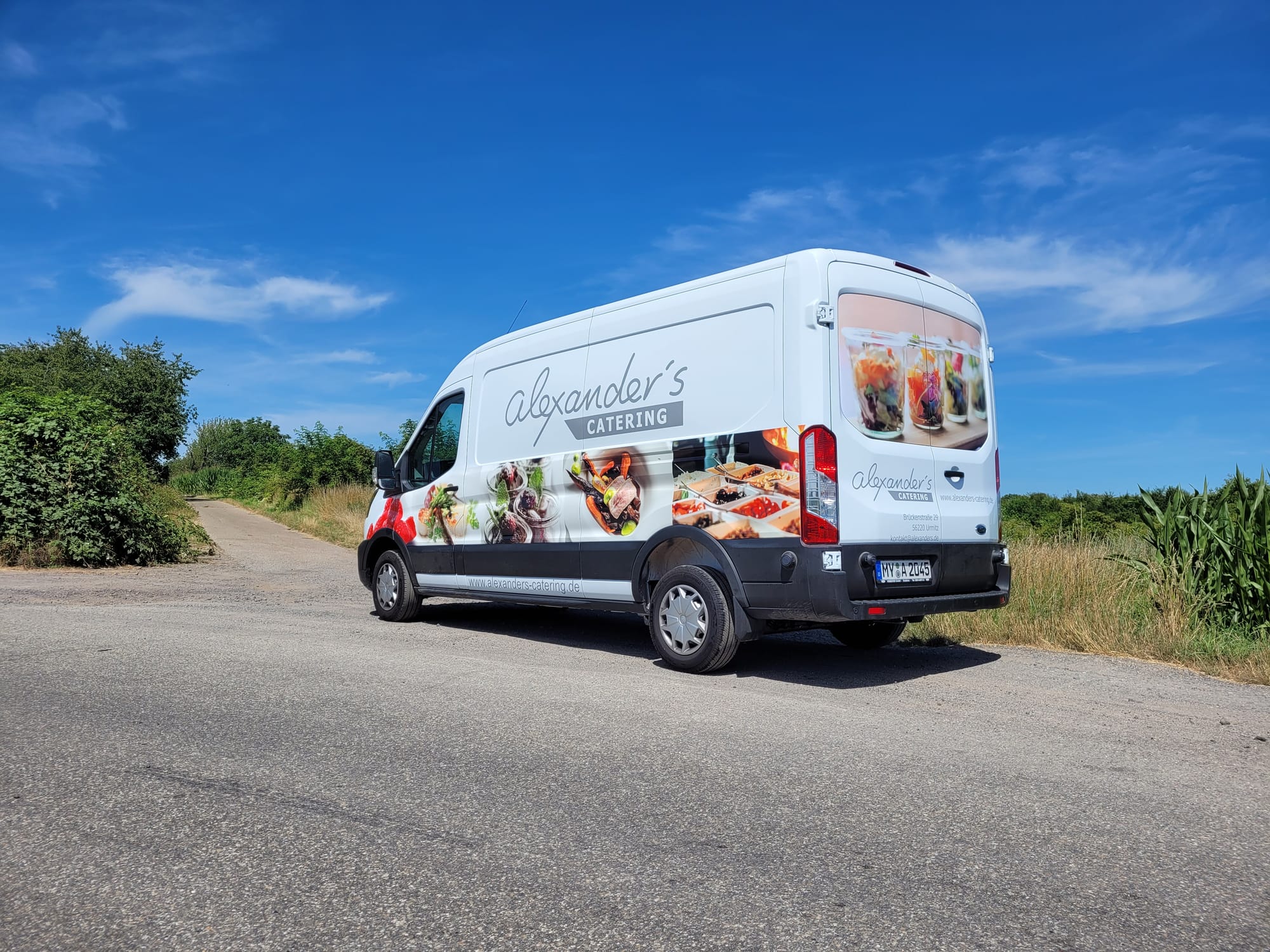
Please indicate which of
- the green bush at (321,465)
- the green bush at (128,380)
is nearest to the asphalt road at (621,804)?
the green bush at (321,465)

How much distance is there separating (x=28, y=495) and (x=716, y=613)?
1267 centimetres

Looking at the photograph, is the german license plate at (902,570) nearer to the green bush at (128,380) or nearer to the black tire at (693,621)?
the black tire at (693,621)

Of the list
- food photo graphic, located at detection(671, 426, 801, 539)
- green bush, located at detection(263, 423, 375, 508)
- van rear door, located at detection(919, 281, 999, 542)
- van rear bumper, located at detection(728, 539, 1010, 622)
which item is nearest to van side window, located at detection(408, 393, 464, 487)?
food photo graphic, located at detection(671, 426, 801, 539)

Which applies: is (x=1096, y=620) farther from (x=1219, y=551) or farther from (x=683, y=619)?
(x=683, y=619)

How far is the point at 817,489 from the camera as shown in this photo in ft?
18.8

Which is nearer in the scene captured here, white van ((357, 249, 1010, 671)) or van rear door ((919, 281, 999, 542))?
white van ((357, 249, 1010, 671))

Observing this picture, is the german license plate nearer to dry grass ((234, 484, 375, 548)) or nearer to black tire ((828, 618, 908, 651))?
black tire ((828, 618, 908, 651))

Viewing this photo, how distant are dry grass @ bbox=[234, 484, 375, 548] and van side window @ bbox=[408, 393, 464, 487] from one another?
12.4 m

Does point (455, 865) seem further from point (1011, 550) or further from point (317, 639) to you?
point (1011, 550)

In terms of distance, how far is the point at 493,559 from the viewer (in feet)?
26.9

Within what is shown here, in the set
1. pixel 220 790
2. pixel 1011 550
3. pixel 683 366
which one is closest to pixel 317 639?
pixel 683 366

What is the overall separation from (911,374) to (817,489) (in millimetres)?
1235

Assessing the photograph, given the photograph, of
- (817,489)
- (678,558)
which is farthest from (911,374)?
(678,558)

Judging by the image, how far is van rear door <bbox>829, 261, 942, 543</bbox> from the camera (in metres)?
5.86
